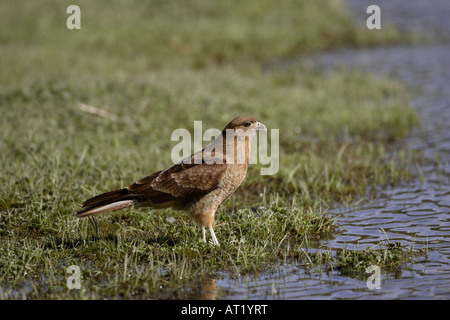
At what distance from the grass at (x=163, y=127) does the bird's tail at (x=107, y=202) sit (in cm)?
37

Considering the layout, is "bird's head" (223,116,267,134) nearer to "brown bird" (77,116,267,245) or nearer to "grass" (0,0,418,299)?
"brown bird" (77,116,267,245)

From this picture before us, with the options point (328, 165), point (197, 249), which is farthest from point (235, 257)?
point (328, 165)

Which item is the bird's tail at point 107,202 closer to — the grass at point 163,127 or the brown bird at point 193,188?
the brown bird at point 193,188

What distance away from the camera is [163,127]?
1127 cm

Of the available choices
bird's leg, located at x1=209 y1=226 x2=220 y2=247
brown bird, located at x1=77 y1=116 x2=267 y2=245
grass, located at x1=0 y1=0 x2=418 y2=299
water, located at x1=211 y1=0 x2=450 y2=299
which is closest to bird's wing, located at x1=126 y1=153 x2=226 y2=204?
brown bird, located at x1=77 y1=116 x2=267 y2=245

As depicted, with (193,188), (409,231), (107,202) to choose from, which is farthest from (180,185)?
(409,231)

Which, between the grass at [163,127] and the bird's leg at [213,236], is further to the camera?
the bird's leg at [213,236]

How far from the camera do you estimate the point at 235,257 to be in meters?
6.54

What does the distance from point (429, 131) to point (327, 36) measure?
8777 mm

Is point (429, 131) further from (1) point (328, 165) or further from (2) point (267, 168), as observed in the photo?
(2) point (267, 168)

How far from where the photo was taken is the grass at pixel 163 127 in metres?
6.46

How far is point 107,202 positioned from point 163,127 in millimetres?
4795

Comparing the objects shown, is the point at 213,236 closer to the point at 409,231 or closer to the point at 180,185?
the point at 180,185

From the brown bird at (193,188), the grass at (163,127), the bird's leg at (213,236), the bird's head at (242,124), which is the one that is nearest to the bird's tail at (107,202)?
the brown bird at (193,188)
